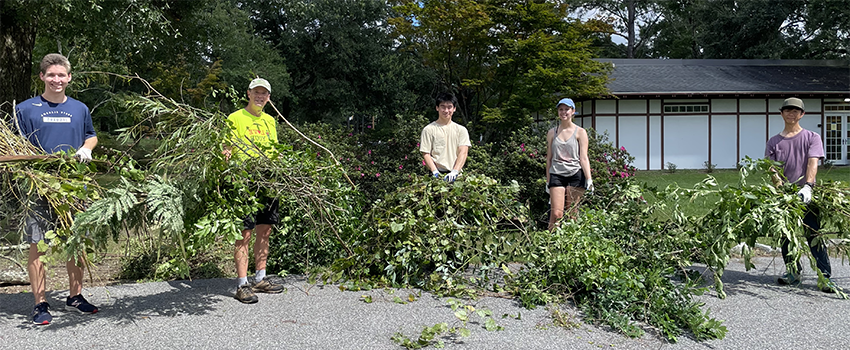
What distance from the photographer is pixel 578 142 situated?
573 cm

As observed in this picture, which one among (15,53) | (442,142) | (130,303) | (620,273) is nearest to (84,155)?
(130,303)

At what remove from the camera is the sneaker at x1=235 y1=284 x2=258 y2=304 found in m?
4.34

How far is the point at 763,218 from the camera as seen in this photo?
174 inches

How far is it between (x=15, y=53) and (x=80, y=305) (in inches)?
234

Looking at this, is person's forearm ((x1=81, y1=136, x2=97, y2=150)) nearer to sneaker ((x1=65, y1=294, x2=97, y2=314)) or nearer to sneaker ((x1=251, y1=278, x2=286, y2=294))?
sneaker ((x1=65, y1=294, x2=97, y2=314))

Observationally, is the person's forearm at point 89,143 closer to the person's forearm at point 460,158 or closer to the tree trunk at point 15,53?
the person's forearm at point 460,158

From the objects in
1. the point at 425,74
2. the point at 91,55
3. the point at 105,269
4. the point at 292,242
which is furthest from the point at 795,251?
the point at 425,74

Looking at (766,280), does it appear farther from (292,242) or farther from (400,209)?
(292,242)

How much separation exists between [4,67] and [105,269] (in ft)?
13.6

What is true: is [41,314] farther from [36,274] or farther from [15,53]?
[15,53]

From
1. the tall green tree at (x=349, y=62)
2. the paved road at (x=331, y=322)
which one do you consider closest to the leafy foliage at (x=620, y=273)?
the paved road at (x=331, y=322)

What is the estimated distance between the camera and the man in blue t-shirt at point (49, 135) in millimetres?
3865

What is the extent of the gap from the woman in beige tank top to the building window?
17885 millimetres

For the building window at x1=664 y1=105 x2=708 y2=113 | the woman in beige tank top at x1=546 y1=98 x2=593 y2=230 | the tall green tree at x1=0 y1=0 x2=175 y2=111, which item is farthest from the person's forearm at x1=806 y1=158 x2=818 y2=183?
the building window at x1=664 y1=105 x2=708 y2=113
